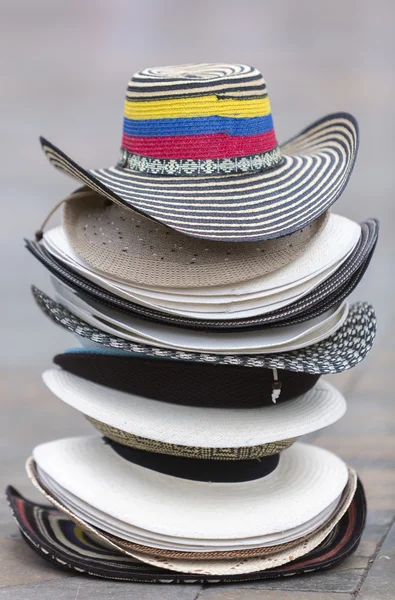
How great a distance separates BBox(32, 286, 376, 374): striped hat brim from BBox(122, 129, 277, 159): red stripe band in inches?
16.4

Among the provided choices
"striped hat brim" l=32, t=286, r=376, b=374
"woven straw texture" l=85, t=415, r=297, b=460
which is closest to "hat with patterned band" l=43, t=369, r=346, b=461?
"woven straw texture" l=85, t=415, r=297, b=460

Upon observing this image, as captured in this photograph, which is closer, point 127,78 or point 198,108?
point 198,108

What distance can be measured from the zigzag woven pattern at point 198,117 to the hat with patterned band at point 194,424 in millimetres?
524

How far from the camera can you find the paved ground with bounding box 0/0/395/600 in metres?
2.64

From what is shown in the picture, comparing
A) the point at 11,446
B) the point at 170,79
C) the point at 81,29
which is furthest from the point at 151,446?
the point at 81,29

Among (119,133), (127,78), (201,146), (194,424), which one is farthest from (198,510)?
(127,78)

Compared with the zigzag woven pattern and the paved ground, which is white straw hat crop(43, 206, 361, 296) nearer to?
the zigzag woven pattern

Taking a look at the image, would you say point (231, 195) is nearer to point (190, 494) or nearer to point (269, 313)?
point (269, 313)

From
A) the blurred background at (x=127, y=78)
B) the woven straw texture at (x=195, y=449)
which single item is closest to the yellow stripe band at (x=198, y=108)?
the woven straw texture at (x=195, y=449)

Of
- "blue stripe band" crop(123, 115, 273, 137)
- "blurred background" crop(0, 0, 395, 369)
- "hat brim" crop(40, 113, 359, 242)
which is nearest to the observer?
"hat brim" crop(40, 113, 359, 242)

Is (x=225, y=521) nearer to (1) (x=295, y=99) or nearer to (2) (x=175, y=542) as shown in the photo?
(2) (x=175, y=542)

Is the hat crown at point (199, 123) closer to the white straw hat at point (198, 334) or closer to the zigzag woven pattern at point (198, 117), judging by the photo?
the zigzag woven pattern at point (198, 117)

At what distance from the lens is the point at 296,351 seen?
257 cm

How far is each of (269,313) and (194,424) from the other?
0.96 feet
